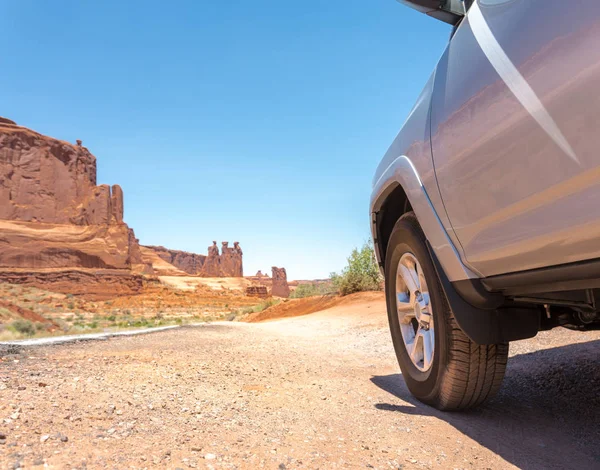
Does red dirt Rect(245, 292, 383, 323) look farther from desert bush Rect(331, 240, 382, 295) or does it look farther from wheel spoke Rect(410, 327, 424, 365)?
wheel spoke Rect(410, 327, 424, 365)

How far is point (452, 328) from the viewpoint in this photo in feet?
7.56

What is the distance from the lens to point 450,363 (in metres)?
2.31

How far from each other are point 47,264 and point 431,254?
6066cm

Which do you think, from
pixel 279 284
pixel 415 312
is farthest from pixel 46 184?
pixel 279 284

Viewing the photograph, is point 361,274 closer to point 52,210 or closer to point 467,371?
point 467,371

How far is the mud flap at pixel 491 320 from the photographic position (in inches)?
83.4

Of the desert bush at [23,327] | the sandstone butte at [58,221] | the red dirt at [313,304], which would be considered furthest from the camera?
the sandstone butte at [58,221]

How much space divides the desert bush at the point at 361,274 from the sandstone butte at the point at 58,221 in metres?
44.3

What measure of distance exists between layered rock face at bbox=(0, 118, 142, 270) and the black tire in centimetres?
5975

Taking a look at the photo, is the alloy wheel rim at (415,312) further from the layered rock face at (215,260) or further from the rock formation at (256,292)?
the layered rock face at (215,260)

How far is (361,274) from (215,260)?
376ft

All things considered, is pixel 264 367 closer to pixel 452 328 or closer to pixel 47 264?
pixel 452 328

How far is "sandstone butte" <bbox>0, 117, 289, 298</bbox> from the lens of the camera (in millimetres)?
52406

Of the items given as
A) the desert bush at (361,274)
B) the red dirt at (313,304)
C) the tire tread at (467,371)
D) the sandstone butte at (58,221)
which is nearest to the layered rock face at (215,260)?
the sandstone butte at (58,221)
